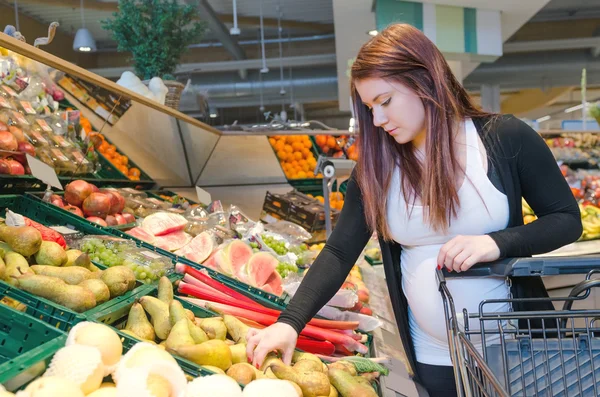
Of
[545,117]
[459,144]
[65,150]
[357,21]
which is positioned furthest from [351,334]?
[545,117]

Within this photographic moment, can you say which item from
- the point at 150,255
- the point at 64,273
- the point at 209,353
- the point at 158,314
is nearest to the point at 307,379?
the point at 209,353

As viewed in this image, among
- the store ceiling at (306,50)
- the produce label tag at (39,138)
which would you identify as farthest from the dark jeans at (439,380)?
the store ceiling at (306,50)

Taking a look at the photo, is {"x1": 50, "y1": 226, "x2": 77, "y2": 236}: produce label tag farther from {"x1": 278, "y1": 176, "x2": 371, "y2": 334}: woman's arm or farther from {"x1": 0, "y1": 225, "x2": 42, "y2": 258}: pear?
{"x1": 278, "y1": 176, "x2": 371, "y2": 334}: woman's arm

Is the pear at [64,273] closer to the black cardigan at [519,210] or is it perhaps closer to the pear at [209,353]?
the pear at [209,353]

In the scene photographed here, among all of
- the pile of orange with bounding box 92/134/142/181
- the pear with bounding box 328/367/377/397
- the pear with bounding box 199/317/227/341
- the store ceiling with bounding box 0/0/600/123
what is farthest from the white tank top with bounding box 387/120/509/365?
the store ceiling with bounding box 0/0/600/123

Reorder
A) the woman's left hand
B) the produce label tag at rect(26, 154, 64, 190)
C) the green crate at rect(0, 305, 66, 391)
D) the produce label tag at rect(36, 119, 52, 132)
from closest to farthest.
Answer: the green crate at rect(0, 305, 66, 391)
the woman's left hand
the produce label tag at rect(26, 154, 64, 190)
the produce label tag at rect(36, 119, 52, 132)

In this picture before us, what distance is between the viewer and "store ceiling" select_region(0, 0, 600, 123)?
11.7m

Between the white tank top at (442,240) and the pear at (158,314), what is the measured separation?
0.67 meters

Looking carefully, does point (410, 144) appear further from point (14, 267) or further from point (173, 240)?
point (173, 240)

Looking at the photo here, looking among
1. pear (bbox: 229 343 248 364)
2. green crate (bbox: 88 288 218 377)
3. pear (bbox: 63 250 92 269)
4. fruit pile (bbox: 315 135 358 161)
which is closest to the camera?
green crate (bbox: 88 288 218 377)

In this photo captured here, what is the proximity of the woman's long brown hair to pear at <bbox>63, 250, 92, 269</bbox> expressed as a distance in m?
0.82

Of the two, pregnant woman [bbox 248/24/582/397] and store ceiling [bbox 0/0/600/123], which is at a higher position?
store ceiling [bbox 0/0/600/123]

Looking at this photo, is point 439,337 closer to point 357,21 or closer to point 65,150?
Answer: point 65,150

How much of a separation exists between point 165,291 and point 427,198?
805 mm
